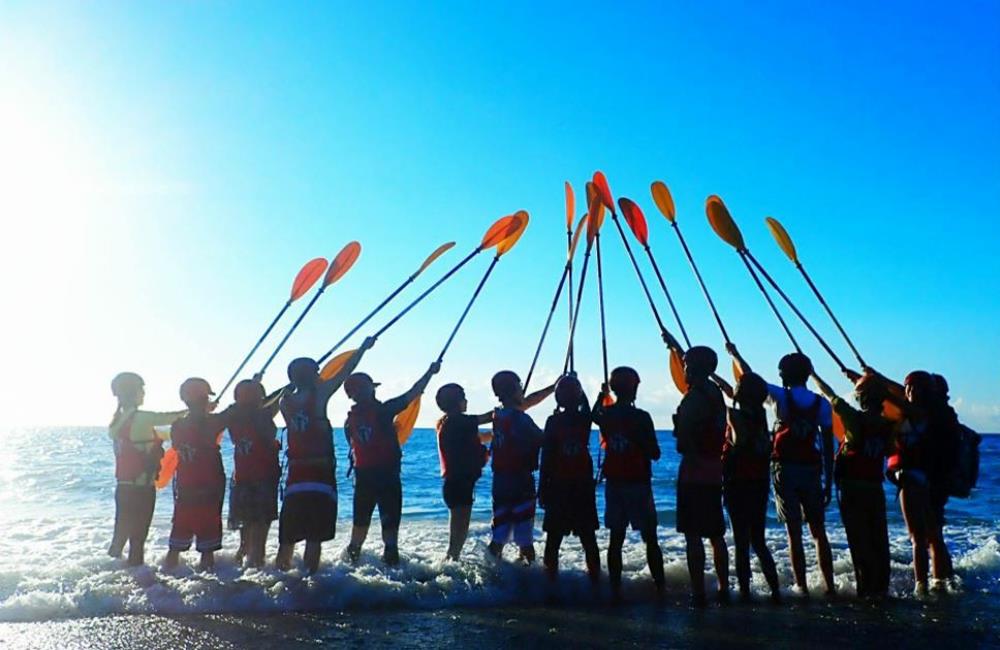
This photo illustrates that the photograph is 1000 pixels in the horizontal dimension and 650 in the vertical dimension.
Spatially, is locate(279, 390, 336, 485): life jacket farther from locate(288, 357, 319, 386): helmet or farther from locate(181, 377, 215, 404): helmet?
locate(181, 377, 215, 404): helmet

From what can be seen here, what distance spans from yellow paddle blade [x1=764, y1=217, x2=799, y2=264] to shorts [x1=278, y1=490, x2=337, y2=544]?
545 centimetres

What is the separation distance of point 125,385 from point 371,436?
6.87 feet

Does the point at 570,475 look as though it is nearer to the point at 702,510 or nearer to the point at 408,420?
the point at 702,510

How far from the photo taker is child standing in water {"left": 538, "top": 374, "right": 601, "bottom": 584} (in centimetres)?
595

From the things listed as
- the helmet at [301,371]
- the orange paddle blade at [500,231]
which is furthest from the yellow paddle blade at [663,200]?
the helmet at [301,371]

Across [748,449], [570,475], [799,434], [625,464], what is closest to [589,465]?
[570,475]

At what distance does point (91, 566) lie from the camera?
22.1ft

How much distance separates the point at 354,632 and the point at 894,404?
4243 mm

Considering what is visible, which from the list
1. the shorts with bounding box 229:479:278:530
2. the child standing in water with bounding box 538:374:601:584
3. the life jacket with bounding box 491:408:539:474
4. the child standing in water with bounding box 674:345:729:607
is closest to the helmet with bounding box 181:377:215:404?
the shorts with bounding box 229:479:278:530

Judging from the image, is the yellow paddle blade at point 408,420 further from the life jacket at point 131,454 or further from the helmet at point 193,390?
the life jacket at point 131,454

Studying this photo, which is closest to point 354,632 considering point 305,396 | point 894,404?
point 305,396

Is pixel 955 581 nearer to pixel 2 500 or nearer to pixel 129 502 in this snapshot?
pixel 129 502

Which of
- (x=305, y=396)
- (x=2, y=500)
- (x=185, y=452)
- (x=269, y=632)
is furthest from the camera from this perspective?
(x=2, y=500)

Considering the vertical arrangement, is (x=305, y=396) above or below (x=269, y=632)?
above
